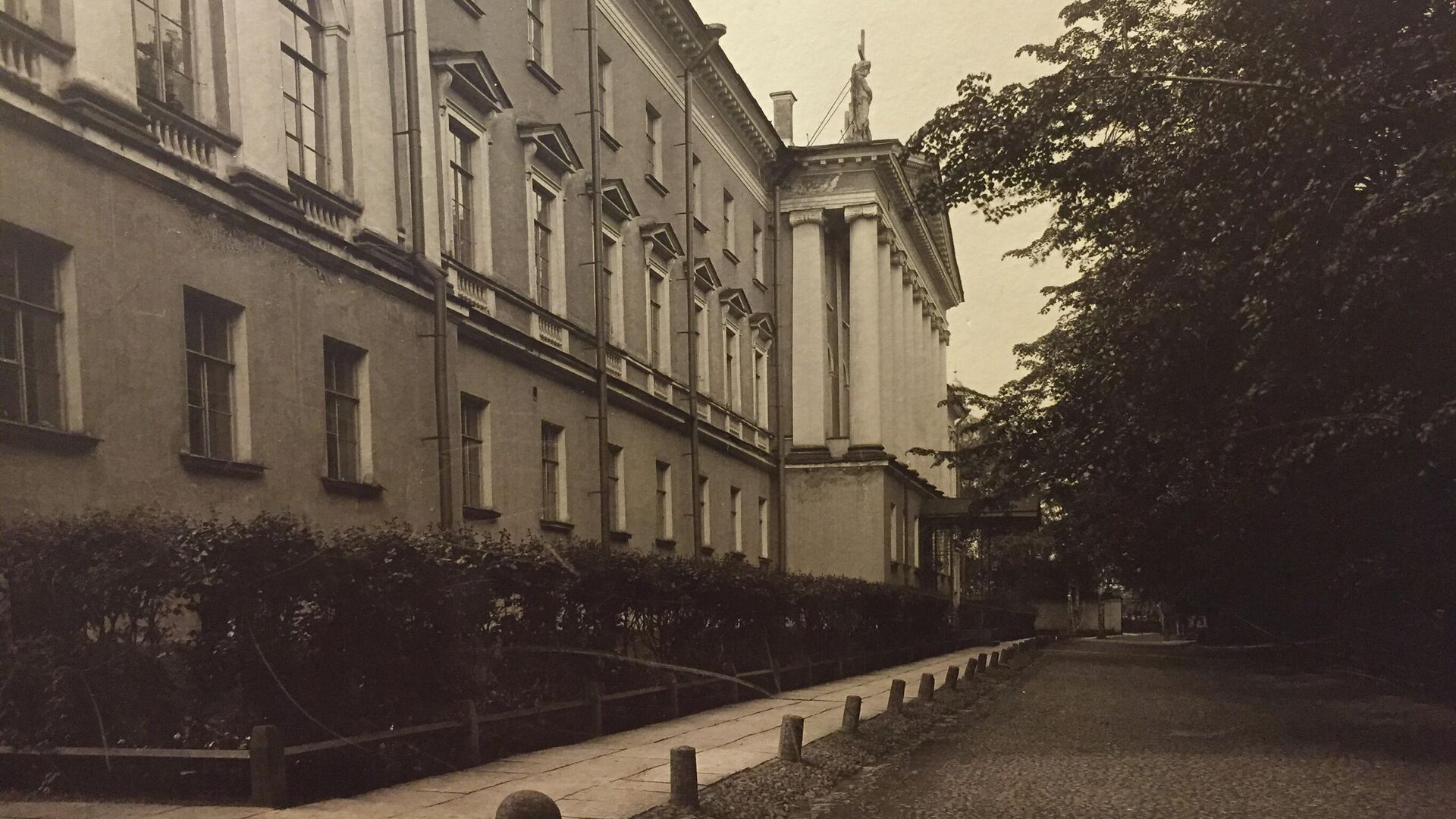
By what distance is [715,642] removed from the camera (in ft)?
53.6

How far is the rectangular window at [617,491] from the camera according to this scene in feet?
76.8

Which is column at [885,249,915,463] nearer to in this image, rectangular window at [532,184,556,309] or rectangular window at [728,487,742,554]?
rectangular window at [728,487,742,554]

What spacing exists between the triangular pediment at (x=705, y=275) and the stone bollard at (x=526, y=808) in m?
24.6

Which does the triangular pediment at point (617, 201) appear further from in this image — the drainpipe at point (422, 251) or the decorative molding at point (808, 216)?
the decorative molding at point (808, 216)

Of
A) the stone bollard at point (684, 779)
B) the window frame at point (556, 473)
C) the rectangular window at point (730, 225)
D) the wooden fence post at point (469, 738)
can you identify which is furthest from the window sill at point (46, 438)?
the rectangular window at point (730, 225)

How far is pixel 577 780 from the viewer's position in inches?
A: 374

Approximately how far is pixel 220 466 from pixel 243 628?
3.56m

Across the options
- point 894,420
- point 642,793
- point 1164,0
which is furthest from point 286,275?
point 894,420

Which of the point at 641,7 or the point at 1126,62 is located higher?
the point at 641,7

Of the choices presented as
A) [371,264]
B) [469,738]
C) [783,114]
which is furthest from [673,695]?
[783,114]

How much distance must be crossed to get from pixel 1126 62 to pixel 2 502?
1040 centimetres

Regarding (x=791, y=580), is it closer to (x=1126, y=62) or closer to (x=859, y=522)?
(x=1126, y=62)

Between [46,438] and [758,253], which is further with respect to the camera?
[758,253]

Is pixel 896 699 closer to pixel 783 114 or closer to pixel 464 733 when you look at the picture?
pixel 464 733
